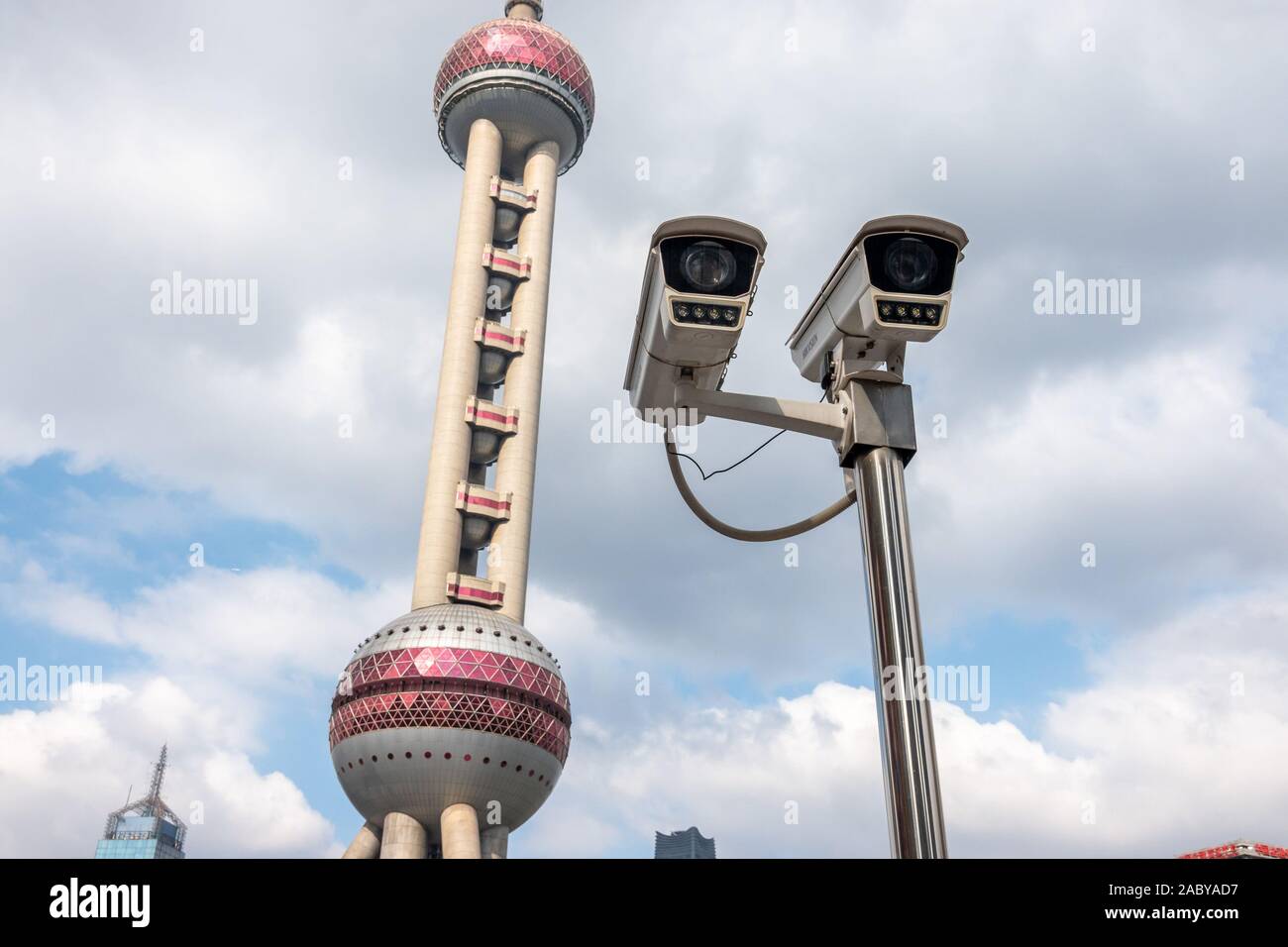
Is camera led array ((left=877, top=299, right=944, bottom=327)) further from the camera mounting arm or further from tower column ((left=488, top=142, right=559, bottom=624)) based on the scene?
tower column ((left=488, top=142, right=559, bottom=624))

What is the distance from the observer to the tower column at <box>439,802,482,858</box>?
76.1m

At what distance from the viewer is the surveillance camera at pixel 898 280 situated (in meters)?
11.4

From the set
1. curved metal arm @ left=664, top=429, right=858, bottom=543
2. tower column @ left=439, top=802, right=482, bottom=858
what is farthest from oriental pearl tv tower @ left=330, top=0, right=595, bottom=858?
curved metal arm @ left=664, top=429, right=858, bottom=543

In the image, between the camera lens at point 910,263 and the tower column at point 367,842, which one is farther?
the tower column at point 367,842

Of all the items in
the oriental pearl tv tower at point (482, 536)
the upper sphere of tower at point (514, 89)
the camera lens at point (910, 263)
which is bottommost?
the camera lens at point (910, 263)

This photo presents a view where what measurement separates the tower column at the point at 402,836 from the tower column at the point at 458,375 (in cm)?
1683

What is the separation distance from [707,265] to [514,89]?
100 metres

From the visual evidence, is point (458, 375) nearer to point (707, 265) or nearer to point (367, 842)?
point (367, 842)

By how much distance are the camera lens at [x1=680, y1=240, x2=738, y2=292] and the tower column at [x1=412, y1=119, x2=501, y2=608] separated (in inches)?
3118

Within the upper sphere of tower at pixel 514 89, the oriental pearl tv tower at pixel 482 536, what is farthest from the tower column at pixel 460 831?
the upper sphere of tower at pixel 514 89

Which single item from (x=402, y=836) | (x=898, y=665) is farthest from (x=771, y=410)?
(x=402, y=836)

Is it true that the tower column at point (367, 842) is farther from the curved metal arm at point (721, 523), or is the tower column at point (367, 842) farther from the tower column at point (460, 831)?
the curved metal arm at point (721, 523)
